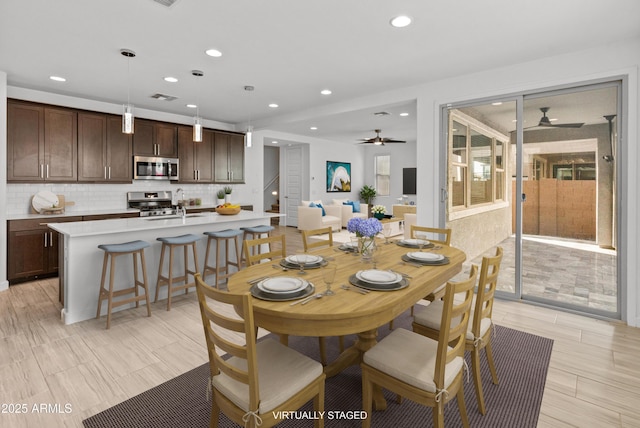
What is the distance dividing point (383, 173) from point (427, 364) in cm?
1028

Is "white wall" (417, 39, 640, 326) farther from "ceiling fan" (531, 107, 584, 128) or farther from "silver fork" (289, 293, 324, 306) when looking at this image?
"silver fork" (289, 293, 324, 306)

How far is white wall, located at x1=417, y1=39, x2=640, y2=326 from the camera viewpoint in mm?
3078

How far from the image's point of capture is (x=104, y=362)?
2.46 meters

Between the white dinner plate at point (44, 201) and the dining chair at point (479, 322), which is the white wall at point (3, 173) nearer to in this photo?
the white dinner plate at point (44, 201)

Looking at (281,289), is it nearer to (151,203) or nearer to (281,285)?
(281,285)

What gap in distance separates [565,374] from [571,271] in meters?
1.75

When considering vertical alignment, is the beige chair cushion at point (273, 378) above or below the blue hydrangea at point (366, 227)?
below

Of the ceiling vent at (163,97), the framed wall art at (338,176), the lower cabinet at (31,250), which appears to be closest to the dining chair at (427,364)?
the lower cabinet at (31,250)

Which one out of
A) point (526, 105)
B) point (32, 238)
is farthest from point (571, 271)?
point (32, 238)

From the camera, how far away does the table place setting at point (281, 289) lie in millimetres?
1562

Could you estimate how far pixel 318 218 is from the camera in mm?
8133

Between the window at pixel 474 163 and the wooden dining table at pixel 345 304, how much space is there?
217cm

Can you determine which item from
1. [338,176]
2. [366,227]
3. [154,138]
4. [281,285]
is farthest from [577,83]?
[338,176]

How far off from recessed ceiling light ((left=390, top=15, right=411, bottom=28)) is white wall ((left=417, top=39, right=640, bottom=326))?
5.33ft
